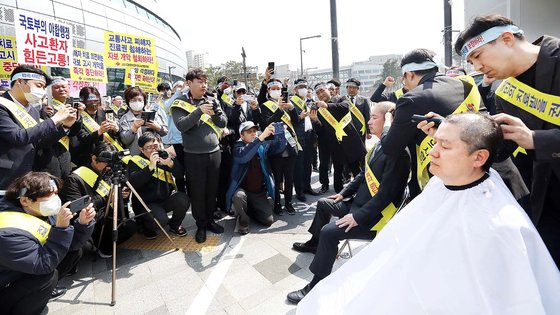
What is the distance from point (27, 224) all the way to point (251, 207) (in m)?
2.61

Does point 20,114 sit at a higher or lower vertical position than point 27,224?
higher

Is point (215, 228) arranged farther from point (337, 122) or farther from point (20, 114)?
point (337, 122)

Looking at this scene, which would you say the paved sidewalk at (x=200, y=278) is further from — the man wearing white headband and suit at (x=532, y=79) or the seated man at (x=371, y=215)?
the man wearing white headband and suit at (x=532, y=79)

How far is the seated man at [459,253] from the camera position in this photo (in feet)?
4.04

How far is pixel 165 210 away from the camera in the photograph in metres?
4.16

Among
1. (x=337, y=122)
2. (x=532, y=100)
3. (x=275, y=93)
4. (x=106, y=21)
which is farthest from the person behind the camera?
(x=106, y=21)

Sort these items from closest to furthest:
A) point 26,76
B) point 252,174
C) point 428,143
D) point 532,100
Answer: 1. point 532,100
2. point 428,143
3. point 26,76
4. point 252,174

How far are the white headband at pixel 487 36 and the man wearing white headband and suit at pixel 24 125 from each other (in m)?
3.32

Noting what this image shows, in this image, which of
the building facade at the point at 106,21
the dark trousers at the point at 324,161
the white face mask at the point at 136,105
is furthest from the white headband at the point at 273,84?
the building facade at the point at 106,21

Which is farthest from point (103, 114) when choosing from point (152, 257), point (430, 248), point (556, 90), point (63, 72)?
point (63, 72)

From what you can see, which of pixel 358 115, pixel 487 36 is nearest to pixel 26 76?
pixel 487 36

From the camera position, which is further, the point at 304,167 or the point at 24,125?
the point at 304,167

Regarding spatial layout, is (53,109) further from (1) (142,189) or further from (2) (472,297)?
(2) (472,297)

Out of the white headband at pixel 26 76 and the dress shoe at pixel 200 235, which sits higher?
the white headband at pixel 26 76
